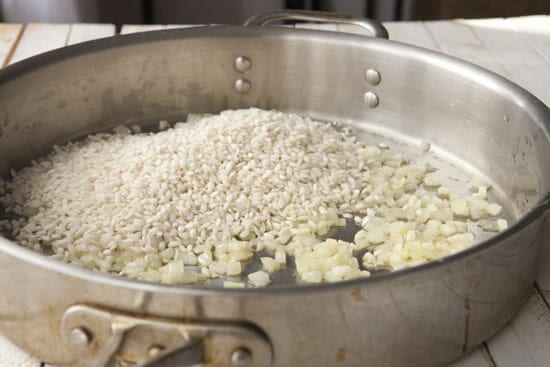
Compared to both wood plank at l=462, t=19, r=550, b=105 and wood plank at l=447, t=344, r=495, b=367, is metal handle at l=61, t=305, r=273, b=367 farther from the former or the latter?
wood plank at l=462, t=19, r=550, b=105

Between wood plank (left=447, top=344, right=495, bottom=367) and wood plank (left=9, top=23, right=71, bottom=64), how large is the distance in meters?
1.01

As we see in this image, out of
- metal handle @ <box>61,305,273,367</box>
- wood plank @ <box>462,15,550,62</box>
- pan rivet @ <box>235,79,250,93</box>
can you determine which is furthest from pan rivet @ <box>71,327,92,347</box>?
wood plank @ <box>462,15,550,62</box>

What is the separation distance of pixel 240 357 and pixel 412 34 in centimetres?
109

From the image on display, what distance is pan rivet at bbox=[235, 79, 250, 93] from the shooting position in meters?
1.23

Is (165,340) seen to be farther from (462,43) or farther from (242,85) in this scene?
(462,43)

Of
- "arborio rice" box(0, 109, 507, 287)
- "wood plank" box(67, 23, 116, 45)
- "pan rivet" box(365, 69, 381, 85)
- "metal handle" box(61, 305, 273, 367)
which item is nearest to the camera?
"metal handle" box(61, 305, 273, 367)

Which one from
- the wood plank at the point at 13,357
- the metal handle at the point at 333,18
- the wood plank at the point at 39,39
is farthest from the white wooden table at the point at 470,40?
the wood plank at the point at 13,357

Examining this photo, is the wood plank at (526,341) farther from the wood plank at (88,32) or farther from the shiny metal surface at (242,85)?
the wood plank at (88,32)

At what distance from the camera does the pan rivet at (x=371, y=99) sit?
3.94ft

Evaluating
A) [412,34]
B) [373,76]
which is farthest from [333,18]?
[412,34]

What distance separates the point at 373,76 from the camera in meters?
1.19

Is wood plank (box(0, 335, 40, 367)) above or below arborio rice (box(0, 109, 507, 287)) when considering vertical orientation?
below

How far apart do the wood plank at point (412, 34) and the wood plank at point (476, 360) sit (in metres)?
0.87

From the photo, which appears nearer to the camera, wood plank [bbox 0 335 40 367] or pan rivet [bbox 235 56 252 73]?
wood plank [bbox 0 335 40 367]
